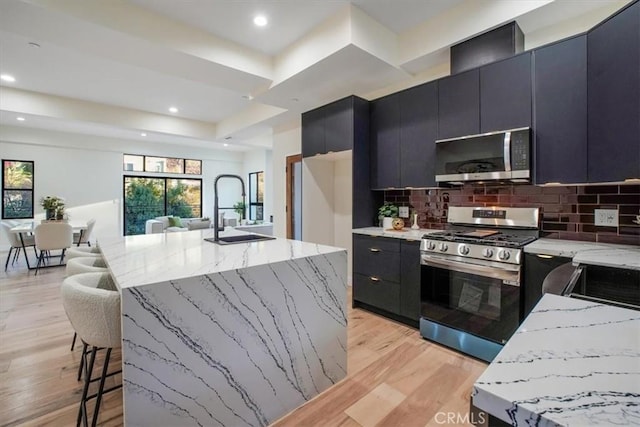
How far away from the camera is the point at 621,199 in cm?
211

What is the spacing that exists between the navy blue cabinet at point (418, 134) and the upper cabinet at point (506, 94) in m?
0.43

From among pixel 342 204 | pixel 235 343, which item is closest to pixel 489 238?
pixel 235 343

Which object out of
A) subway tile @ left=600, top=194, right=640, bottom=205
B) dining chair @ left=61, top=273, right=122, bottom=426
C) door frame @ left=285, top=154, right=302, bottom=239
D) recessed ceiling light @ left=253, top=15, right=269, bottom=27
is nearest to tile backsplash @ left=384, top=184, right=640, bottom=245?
subway tile @ left=600, top=194, right=640, bottom=205

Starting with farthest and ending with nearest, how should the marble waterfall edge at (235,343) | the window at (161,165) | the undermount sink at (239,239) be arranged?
the window at (161,165) → the undermount sink at (239,239) → the marble waterfall edge at (235,343)

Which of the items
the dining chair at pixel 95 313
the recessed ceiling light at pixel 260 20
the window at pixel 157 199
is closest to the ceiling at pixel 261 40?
the recessed ceiling light at pixel 260 20

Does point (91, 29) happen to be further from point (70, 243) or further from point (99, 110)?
point (70, 243)

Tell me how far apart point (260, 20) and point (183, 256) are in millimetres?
2288

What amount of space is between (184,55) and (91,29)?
72 centimetres

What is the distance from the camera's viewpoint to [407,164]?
10.0 feet

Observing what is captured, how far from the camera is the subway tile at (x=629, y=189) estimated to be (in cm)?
205

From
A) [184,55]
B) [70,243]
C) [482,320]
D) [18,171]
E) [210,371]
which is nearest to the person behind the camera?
[210,371]

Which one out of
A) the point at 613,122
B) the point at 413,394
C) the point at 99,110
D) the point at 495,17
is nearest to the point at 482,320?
the point at 413,394

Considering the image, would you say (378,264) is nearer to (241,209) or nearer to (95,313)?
(95,313)

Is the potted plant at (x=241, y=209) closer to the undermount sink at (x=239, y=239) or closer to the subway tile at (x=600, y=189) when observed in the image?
the undermount sink at (x=239, y=239)
